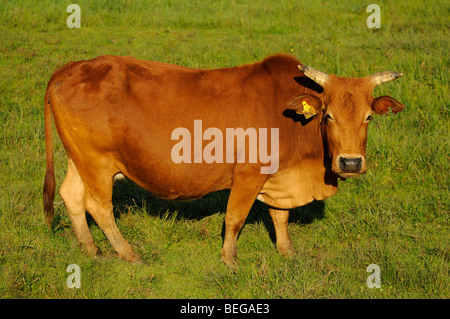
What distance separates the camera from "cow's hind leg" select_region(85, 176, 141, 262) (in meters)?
5.50

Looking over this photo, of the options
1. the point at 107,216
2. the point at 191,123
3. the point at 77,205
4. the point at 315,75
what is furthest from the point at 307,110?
the point at 77,205

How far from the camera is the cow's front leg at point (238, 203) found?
210 inches

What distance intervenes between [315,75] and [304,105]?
0.31 m

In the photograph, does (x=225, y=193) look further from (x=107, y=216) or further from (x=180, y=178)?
(x=107, y=216)

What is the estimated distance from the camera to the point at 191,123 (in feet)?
17.2

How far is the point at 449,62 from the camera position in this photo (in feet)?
30.5

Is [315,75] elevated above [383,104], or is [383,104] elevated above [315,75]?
[315,75]

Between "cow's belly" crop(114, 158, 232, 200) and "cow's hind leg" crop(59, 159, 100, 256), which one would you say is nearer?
"cow's belly" crop(114, 158, 232, 200)

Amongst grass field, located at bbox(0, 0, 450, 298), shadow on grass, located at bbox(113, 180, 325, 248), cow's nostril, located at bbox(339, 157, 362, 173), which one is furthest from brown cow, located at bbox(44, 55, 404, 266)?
shadow on grass, located at bbox(113, 180, 325, 248)

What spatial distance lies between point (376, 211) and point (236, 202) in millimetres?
1999

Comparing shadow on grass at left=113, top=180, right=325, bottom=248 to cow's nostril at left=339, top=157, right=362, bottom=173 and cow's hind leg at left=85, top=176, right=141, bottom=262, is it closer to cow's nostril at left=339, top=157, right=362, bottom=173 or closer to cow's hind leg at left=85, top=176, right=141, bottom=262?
cow's hind leg at left=85, top=176, right=141, bottom=262

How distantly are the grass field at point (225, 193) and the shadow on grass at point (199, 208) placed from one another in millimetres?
20

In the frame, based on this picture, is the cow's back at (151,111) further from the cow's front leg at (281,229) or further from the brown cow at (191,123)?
the cow's front leg at (281,229)

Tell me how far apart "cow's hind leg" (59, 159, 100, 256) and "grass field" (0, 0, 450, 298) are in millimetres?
155
